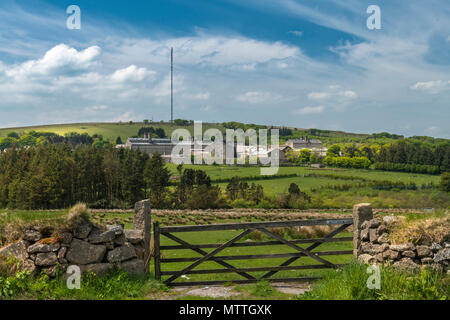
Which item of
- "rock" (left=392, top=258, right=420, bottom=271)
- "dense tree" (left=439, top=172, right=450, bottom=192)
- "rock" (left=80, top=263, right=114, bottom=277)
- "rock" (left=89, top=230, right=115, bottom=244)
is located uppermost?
"rock" (left=89, top=230, right=115, bottom=244)

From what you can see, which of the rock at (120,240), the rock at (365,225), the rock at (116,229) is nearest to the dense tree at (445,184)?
the rock at (365,225)

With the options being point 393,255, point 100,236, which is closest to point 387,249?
point 393,255

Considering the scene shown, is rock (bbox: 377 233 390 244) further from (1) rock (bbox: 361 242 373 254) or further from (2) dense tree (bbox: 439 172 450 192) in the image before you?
(2) dense tree (bbox: 439 172 450 192)

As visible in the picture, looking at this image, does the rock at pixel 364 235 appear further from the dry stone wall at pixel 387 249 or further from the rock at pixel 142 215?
the rock at pixel 142 215

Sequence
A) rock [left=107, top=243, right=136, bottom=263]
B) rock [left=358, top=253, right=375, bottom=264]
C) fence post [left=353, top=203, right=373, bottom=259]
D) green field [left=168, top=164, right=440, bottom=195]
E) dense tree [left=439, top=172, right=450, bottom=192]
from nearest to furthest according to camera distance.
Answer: rock [left=107, top=243, right=136, bottom=263] < rock [left=358, top=253, right=375, bottom=264] < fence post [left=353, top=203, right=373, bottom=259] < dense tree [left=439, top=172, right=450, bottom=192] < green field [left=168, top=164, right=440, bottom=195]

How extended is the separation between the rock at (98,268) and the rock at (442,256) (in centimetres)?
749

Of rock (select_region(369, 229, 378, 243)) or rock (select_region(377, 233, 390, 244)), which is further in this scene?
rock (select_region(369, 229, 378, 243))

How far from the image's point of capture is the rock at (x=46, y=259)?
26.5 ft

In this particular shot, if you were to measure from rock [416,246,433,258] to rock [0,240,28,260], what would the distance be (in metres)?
8.90

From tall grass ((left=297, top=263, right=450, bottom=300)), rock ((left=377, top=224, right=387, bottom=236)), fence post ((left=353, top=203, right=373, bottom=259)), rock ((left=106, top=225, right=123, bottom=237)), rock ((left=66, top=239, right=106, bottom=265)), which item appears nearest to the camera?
tall grass ((left=297, top=263, right=450, bottom=300))

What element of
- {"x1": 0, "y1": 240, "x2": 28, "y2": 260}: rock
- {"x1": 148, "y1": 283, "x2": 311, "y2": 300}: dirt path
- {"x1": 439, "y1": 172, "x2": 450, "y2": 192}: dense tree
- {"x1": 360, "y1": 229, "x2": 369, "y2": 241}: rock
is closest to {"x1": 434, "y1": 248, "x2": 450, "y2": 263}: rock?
{"x1": 360, "y1": 229, "x2": 369, "y2": 241}: rock

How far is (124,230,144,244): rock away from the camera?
30.5 feet

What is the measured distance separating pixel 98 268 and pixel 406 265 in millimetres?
7027
